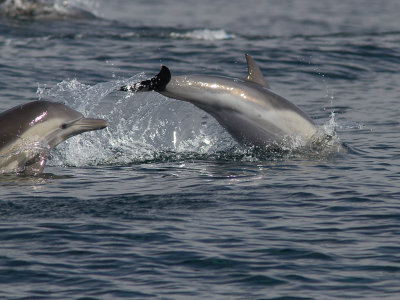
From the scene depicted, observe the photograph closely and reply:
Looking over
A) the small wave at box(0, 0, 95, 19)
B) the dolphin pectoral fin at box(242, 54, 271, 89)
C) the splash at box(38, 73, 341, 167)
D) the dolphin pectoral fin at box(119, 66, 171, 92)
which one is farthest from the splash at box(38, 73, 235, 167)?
the small wave at box(0, 0, 95, 19)

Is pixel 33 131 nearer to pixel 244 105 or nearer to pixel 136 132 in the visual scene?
pixel 244 105

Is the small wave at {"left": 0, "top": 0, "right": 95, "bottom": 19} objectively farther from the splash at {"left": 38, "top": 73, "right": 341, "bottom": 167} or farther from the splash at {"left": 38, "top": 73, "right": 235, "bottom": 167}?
the splash at {"left": 38, "top": 73, "right": 341, "bottom": 167}

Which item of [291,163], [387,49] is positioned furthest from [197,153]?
[387,49]

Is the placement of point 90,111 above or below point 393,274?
above

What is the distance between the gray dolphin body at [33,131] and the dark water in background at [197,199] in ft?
0.98

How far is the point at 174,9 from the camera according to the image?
45438 mm

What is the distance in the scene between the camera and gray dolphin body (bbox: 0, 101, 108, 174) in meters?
12.4

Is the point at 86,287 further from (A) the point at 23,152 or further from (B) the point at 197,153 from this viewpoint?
(B) the point at 197,153

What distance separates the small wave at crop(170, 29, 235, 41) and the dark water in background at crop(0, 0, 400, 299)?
15.7 feet

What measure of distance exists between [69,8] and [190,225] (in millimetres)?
27007

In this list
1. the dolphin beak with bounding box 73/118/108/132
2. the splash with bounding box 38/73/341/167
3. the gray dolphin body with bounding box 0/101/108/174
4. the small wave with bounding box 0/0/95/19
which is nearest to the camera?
Answer: the gray dolphin body with bounding box 0/101/108/174

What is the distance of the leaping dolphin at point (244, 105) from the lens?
13328 mm

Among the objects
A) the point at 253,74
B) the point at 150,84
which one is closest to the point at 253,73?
the point at 253,74

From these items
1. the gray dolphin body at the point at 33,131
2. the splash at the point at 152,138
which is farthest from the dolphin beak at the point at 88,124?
the splash at the point at 152,138
